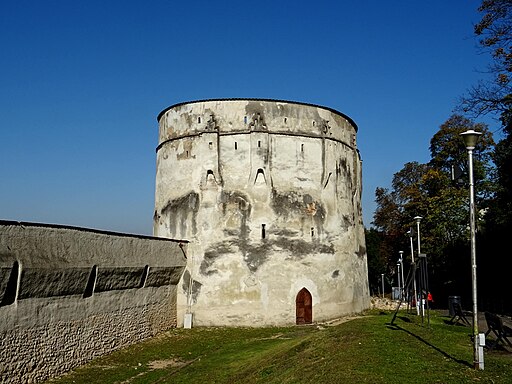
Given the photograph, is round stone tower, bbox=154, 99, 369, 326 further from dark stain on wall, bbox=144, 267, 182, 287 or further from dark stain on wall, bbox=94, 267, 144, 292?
dark stain on wall, bbox=94, 267, 144, 292

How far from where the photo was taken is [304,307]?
27766mm

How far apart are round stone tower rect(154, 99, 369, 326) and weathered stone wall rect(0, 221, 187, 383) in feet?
13.3

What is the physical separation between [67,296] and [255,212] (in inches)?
474

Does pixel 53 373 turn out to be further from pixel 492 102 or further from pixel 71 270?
pixel 492 102

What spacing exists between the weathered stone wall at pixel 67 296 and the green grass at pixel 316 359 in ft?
2.42

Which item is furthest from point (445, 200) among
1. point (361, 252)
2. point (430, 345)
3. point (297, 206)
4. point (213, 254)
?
point (430, 345)

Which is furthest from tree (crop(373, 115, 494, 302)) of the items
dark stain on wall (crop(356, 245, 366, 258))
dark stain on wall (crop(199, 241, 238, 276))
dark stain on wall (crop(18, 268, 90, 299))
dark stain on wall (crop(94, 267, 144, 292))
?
dark stain on wall (crop(18, 268, 90, 299))

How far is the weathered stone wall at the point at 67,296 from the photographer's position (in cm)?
1508

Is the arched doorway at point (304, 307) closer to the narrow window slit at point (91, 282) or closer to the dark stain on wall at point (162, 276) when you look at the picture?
the dark stain on wall at point (162, 276)

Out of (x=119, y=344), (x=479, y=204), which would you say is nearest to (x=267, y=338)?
(x=119, y=344)

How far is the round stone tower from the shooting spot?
2728 centimetres

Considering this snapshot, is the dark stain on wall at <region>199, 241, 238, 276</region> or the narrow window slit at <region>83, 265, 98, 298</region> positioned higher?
the dark stain on wall at <region>199, 241, 238, 276</region>

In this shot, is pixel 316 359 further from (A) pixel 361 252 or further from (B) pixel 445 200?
(B) pixel 445 200

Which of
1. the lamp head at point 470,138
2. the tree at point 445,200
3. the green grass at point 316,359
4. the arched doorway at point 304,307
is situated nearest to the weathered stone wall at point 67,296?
the green grass at point 316,359
